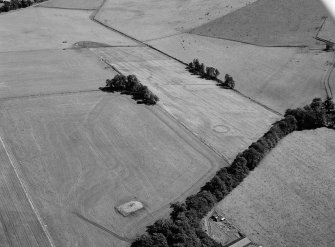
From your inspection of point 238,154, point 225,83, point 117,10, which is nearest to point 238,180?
point 238,154

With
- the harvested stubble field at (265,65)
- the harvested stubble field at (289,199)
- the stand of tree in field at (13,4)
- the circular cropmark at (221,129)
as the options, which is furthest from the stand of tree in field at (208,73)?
the stand of tree in field at (13,4)

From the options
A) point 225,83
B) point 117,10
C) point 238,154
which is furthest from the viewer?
point 117,10

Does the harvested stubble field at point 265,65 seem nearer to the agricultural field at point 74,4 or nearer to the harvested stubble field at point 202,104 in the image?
the harvested stubble field at point 202,104

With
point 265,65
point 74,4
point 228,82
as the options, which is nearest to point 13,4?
point 74,4

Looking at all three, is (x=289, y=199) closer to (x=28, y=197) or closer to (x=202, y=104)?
(x=202, y=104)

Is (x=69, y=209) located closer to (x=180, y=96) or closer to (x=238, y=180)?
(x=238, y=180)

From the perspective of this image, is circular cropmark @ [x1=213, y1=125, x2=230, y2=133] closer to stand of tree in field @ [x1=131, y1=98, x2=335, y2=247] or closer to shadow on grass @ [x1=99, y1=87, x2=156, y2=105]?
stand of tree in field @ [x1=131, y1=98, x2=335, y2=247]

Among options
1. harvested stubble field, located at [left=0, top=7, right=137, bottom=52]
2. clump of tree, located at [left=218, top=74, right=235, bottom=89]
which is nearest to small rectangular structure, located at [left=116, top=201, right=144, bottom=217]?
clump of tree, located at [left=218, top=74, right=235, bottom=89]
